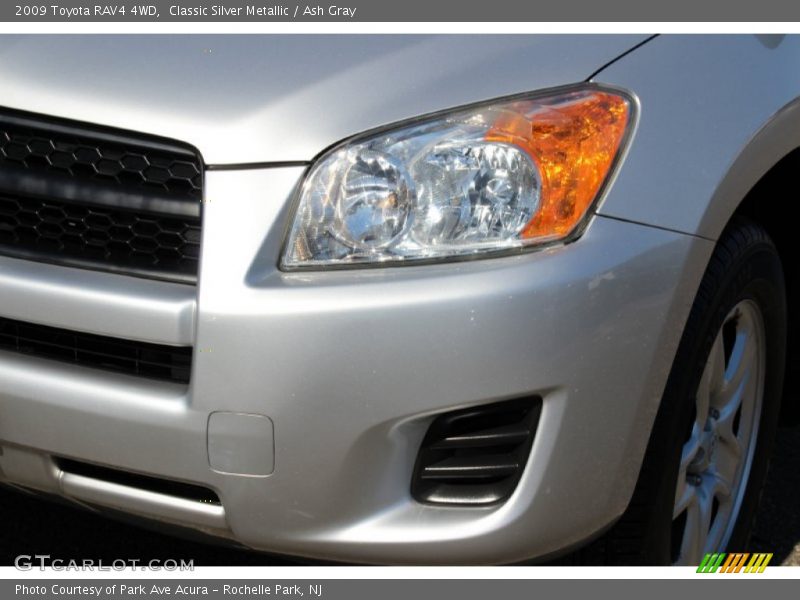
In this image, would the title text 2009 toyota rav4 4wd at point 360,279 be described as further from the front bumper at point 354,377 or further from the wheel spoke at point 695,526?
the wheel spoke at point 695,526

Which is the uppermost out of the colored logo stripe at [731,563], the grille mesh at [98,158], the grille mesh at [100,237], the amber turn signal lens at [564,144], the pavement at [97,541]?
the amber turn signal lens at [564,144]

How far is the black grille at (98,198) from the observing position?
222 cm

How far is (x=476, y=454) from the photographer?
223cm

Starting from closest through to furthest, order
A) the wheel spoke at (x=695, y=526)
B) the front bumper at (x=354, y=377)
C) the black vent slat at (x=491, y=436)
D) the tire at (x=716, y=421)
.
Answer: the front bumper at (x=354, y=377)
the black vent slat at (x=491, y=436)
the tire at (x=716, y=421)
the wheel spoke at (x=695, y=526)

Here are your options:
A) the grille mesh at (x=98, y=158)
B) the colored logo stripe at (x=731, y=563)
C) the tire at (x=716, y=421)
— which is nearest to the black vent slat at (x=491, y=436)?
the tire at (x=716, y=421)

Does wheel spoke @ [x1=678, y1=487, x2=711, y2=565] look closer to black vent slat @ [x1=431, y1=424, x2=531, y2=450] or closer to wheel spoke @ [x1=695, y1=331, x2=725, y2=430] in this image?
wheel spoke @ [x1=695, y1=331, x2=725, y2=430]

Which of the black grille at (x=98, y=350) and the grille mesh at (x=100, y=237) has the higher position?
the grille mesh at (x=100, y=237)

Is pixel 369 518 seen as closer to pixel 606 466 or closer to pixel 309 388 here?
pixel 309 388

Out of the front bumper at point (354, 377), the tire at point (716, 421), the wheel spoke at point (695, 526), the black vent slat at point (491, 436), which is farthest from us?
the wheel spoke at point (695, 526)

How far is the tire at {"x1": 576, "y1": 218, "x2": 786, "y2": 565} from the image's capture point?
239 centimetres

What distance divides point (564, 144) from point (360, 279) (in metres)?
0.43

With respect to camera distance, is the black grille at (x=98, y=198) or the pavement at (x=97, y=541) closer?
the black grille at (x=98, y=198)

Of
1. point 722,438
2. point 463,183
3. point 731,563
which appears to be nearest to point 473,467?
point 463,183

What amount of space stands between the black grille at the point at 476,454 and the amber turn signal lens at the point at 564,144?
327 millimetres
